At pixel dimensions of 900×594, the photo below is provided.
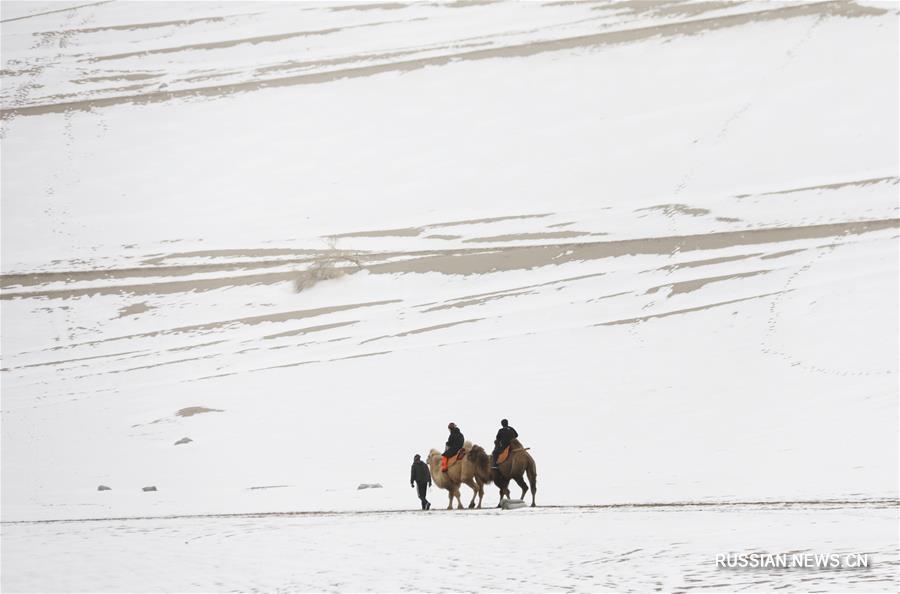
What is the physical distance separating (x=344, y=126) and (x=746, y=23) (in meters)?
16.5

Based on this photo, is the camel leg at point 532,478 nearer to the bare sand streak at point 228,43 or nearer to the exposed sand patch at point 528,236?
the exposed sand patch at point 528,236

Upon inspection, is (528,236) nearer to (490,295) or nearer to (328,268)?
(490,295)

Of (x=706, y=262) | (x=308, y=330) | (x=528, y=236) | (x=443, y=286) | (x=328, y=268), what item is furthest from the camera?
(x=528, y=236)

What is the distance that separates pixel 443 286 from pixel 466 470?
17.1m

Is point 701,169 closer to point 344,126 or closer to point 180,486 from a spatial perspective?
point 344,126

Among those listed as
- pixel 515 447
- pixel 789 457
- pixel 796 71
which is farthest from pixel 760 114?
pixel 515 447

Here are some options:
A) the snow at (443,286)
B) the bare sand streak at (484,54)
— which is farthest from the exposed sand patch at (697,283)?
the bare sand streak at (484,54)

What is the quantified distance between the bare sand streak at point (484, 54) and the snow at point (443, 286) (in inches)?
6.8

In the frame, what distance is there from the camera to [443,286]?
32.6 meters

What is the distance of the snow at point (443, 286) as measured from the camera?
507 inches

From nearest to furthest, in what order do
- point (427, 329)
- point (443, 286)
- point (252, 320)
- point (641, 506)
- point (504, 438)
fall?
point (641, 506)
point (504, 438)
point (427, 329)
point (252, 320)
point (443, 286)

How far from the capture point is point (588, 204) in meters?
37.4

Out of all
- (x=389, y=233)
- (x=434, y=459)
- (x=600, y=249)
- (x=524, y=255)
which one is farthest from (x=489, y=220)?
(x=434, y=459)

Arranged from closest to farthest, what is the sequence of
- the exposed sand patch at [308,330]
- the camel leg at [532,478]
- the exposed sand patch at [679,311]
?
the camel leg at [532,478], the exposed sand patch at [679,311], the exposed sand patch at [308,330]
